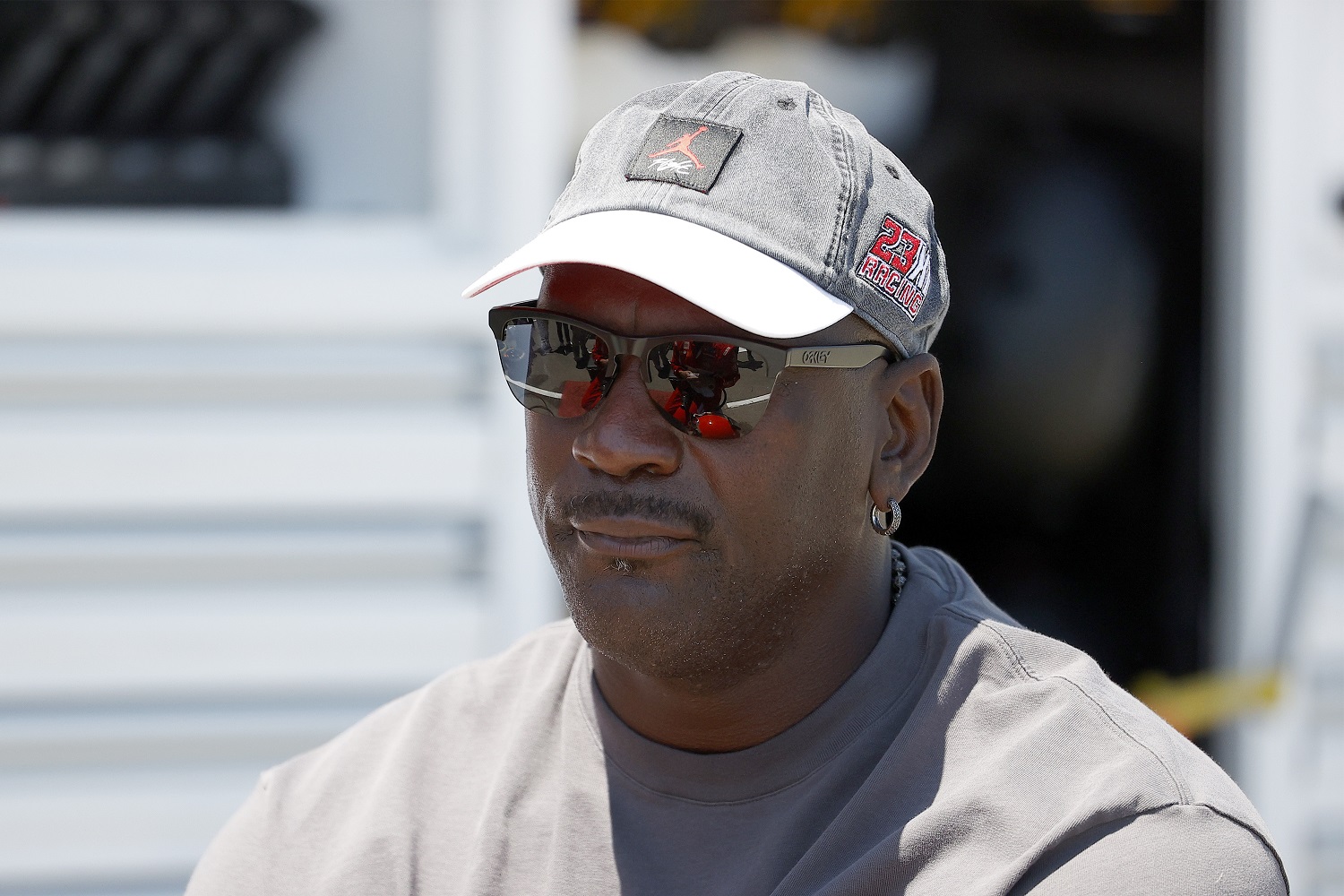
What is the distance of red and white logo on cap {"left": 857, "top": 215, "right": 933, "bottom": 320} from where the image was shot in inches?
59.7

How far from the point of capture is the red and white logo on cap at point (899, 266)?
4.98 ft

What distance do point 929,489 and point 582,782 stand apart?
6.98 feet

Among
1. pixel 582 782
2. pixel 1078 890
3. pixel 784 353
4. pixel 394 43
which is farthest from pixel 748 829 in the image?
pixel 394 43

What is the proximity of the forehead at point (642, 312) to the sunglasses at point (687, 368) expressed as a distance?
0.02m

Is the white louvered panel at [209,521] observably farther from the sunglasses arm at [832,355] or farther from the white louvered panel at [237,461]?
the sunglasses arm at [832,355]

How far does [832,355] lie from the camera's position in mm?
1495

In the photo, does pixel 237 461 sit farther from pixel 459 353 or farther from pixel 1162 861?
pixel 1162 861

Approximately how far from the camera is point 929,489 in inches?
138

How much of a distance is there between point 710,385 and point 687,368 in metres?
0.03

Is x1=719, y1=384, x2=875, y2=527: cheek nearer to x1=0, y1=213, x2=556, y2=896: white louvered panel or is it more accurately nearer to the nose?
the nose

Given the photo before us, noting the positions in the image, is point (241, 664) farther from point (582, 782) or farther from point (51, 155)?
point (582, 782)

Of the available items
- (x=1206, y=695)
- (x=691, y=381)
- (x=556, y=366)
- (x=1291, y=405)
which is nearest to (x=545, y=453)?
(x=556, y=366)

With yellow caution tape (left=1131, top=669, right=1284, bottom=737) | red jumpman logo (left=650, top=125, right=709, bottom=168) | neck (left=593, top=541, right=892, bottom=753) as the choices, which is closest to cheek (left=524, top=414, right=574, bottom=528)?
neck (left=593, top=541, right=892, bottom=753)

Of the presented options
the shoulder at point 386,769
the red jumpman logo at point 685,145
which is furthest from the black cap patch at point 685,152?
the shoulder at point 386,769
